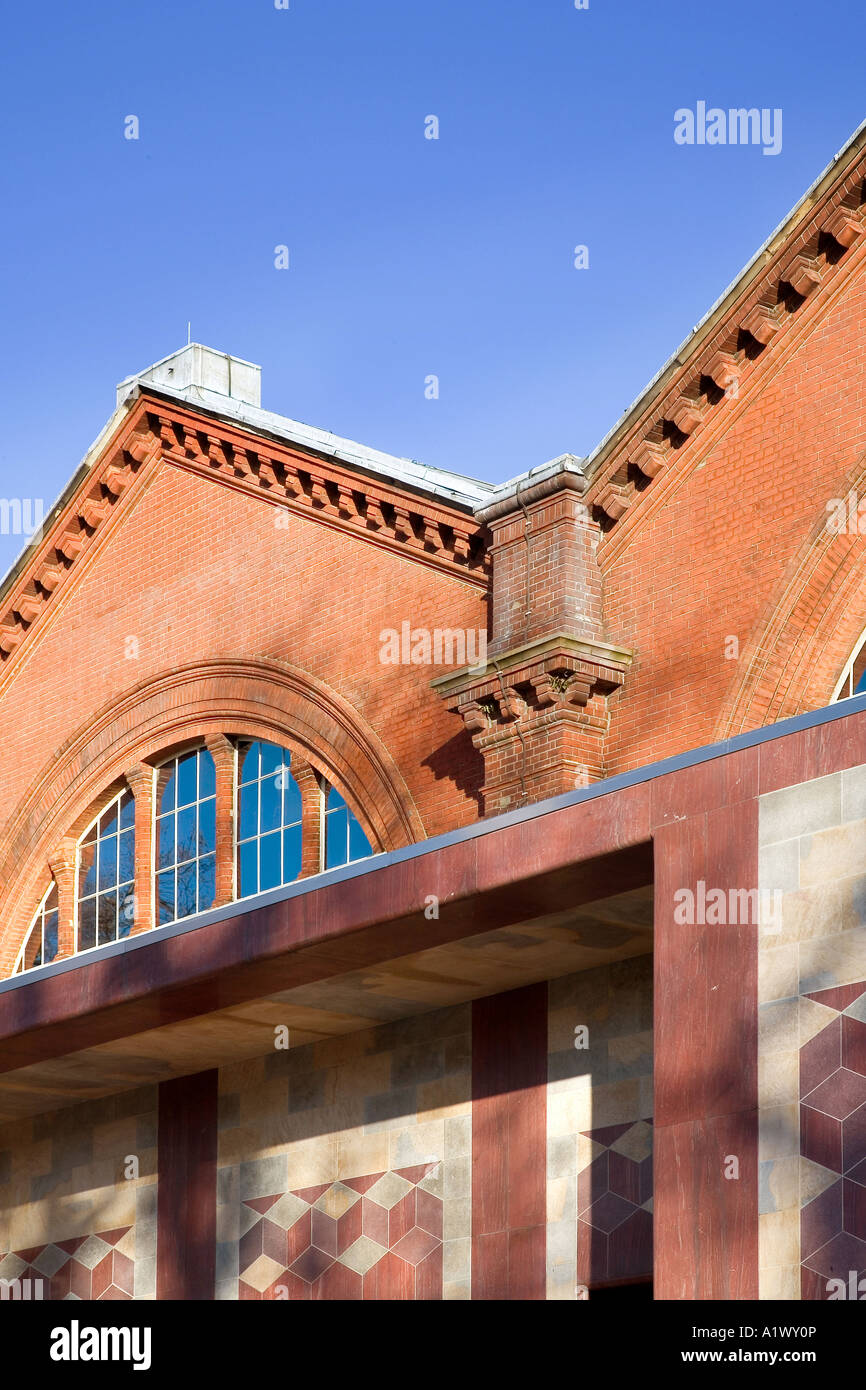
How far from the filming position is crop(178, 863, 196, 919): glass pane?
22203mm

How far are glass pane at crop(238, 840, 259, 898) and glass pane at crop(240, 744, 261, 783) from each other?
692mm

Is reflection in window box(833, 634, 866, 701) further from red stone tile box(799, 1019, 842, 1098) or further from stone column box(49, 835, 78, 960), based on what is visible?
stone column box(49, 835, 78, 960)

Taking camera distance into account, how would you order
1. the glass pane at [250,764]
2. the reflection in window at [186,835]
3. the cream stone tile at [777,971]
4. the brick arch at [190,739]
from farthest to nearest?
the reflection in window at [186,835] < the glass pane at [250,764] < the brick arch at [190,739] < the cream stone tile at [777,971]

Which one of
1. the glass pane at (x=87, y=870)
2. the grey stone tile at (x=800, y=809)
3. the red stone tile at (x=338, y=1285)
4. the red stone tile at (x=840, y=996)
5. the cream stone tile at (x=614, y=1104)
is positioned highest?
the glass pane at (x=87, y=870)

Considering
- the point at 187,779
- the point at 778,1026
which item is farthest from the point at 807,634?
the point at 187,779

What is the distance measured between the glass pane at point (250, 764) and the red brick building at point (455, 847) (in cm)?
3

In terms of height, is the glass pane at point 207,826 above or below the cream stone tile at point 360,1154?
above

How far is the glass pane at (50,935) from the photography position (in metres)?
24.0

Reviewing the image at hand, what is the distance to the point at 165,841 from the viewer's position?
22.9 metres

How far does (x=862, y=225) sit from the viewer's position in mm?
17609

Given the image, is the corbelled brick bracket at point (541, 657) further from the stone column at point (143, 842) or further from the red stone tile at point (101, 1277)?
the red stone tile at point (101, 1277)

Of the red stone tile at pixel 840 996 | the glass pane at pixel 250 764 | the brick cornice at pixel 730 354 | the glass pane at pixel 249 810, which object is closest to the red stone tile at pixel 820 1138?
the red stone tile at pixel 840 996
